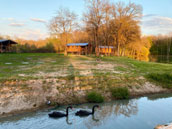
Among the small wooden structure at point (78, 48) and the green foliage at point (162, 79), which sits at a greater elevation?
the small wooden structure at point (78, 48)

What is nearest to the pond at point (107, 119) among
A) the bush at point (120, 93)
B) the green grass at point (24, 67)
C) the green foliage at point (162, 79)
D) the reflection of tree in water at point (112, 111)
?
the reflection of tree in water at point (112, 111)

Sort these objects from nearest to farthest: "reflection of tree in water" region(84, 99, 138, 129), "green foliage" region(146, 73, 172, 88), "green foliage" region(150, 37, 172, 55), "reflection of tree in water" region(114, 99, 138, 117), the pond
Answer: the pond, "reflection of tree in water" region(84, 99, 138, 129), "reflection of tree in water" region(114, 99, 138, 117), "green foliage" region(146, 73, 172, 88), "green foliage" region(150, 37, 172, 55)

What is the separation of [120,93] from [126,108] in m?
2.64

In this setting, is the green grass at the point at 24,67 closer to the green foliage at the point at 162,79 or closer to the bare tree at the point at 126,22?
the green foliage at the point at 162,79

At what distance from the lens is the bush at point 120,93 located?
14.7m

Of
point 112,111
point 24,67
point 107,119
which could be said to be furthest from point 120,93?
point 24,67

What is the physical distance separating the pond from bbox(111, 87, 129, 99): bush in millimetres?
1712

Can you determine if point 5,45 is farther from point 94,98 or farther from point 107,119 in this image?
point 107,119

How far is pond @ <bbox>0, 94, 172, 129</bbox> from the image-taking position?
30.1 ft

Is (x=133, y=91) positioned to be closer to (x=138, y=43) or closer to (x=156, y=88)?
(x=156, y=88)

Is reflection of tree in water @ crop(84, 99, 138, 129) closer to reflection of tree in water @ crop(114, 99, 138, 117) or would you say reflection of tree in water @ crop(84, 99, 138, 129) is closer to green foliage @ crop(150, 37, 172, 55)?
reflection of tree in water @ crop(114, 99, 138, 117)

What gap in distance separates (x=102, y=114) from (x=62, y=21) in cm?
4014

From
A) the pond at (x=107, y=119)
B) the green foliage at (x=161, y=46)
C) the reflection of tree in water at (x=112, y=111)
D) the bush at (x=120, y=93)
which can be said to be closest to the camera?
the pond at (x=107, y=119)

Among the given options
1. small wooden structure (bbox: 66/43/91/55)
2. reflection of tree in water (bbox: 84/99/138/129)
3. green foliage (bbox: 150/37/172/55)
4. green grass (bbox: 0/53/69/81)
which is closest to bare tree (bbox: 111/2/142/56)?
small wooden structure (bbox: 66/43/91/55)
